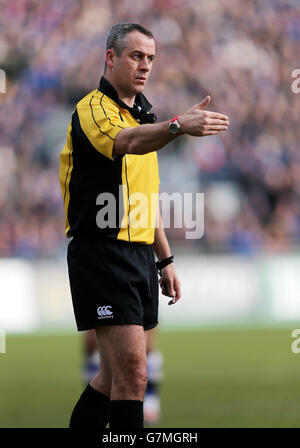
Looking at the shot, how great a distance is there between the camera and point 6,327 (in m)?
12.5

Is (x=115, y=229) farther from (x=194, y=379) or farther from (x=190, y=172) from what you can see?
(x=190, y=172)

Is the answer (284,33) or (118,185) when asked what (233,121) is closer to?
(284,33)

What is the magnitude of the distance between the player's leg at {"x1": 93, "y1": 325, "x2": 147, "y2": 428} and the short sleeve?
89 cm

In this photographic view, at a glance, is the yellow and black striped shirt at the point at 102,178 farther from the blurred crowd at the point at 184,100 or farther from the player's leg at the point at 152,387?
the blurred crowd at the point at 184,100

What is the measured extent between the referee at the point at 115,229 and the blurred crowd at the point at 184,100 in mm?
9211

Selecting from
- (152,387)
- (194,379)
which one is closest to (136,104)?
(152,387)

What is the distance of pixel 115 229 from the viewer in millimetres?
4512

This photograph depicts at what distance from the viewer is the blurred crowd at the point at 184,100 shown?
14.8 m

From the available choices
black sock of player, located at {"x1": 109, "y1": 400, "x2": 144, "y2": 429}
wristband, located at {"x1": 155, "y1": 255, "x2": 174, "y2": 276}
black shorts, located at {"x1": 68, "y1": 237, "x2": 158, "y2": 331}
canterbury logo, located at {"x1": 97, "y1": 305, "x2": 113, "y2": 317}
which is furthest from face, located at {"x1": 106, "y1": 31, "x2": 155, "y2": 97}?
black sock of player, located at {"x1": 109, "y1": 400, "x2": 144, "y2": 429}

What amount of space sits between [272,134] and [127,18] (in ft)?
11.2

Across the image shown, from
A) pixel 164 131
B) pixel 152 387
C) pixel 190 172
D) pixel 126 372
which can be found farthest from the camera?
pixel 190 172

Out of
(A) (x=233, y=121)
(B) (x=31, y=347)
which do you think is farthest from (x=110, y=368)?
(A) (x=233, y=121)

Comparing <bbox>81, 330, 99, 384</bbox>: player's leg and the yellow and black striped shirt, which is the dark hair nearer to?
the yellow and black striped shirt

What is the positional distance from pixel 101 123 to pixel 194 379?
4.73m
